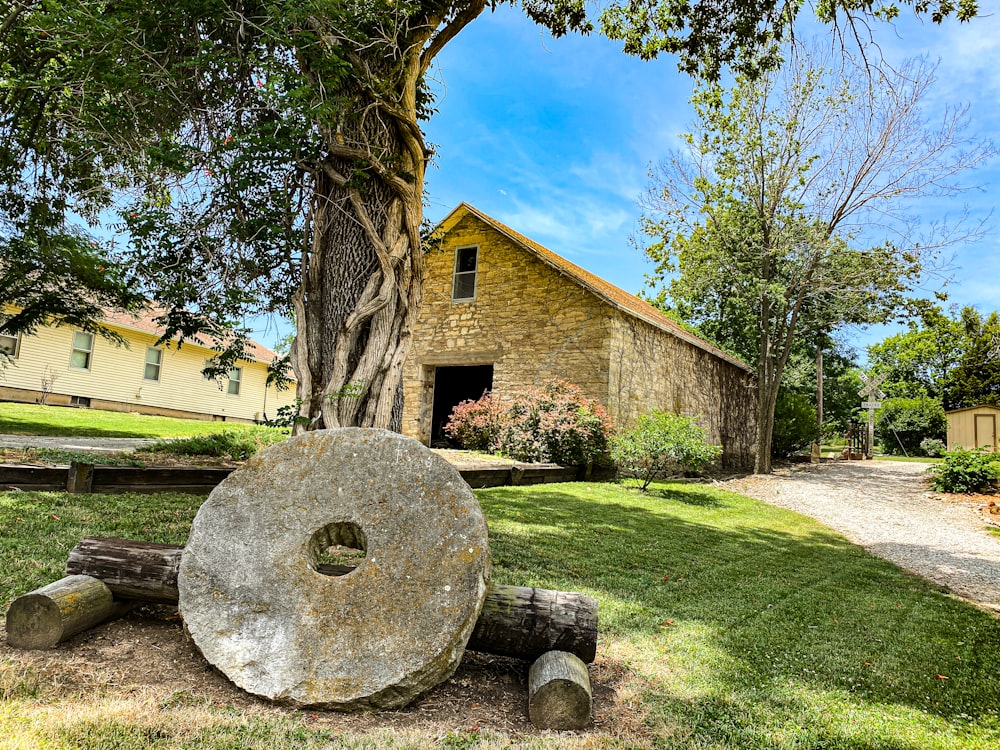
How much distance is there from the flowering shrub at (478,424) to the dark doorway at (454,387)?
9.60 ft

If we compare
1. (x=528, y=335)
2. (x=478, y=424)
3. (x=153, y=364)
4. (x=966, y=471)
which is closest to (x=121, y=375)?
(x=153, y=364)

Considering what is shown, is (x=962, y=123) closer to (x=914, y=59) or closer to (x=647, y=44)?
(x=914, y=59)

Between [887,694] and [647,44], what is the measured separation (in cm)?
773

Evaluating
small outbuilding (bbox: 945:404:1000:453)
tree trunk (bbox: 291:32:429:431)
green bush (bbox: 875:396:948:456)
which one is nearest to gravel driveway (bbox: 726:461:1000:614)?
small outbuilding (bbox: 945:404:1000:453)

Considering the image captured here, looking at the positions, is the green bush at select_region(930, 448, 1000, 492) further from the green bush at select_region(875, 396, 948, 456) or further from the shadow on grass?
the green bush at select_region(875, 396, 948, 456)

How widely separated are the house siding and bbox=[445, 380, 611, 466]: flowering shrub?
1000 cm

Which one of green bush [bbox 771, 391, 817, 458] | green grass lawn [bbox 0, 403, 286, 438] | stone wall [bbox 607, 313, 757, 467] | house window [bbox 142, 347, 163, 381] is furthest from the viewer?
green bush [bbox 771, 391, 817, 458]

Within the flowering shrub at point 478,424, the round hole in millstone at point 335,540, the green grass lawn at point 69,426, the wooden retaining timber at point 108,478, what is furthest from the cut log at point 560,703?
the flowering shrub at point 478,424

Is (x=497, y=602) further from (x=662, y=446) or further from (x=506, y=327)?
(x=506, y=327)

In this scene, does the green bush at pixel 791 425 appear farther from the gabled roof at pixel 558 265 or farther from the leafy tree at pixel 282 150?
the leafy tree at pixel 282 150

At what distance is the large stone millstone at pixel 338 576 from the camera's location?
8.26 ft

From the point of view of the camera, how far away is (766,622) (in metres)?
4.02

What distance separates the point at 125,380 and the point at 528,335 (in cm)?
1528

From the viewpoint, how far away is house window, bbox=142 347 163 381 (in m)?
21.6
